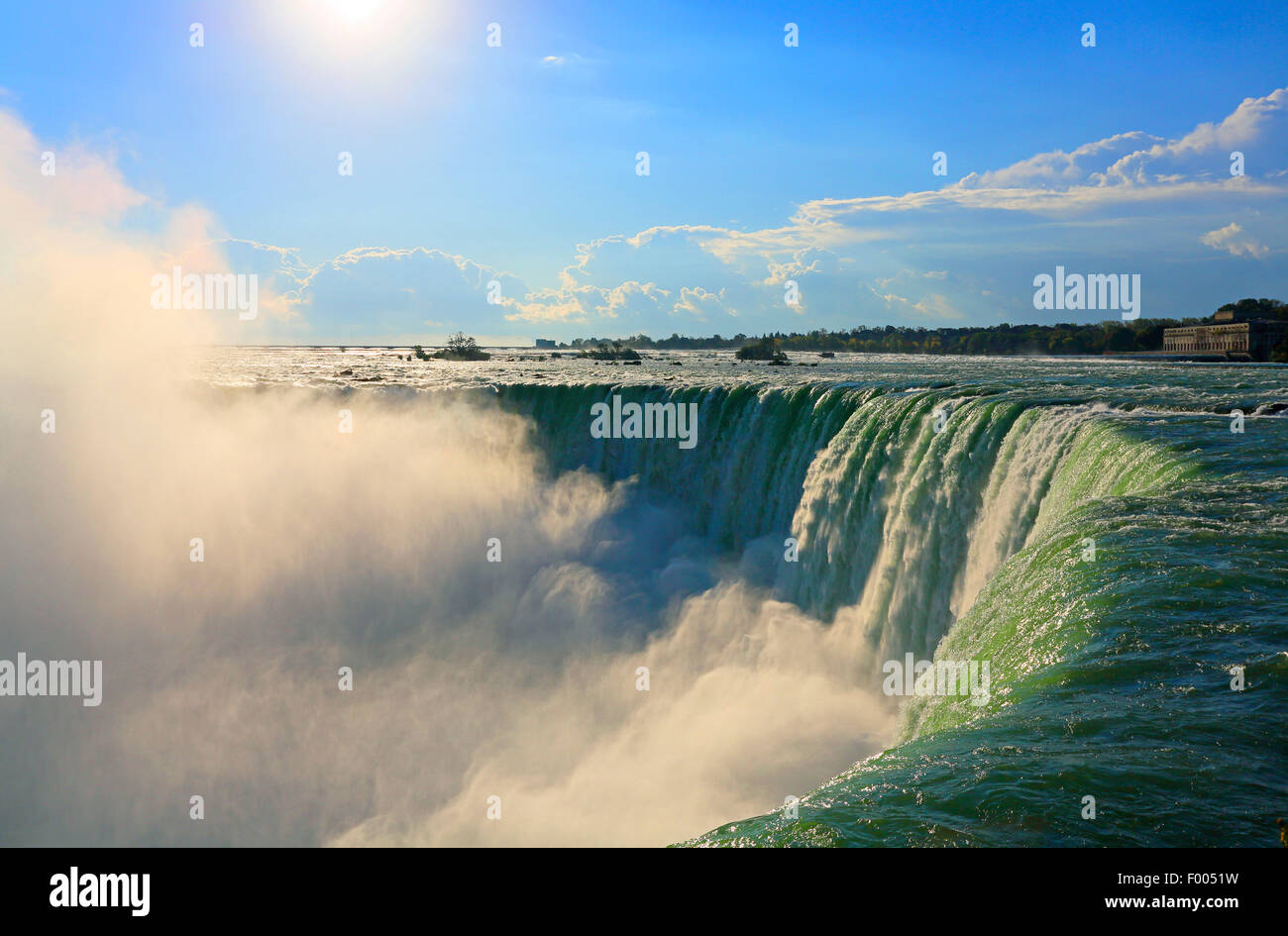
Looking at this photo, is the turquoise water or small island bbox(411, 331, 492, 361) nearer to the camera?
the turquoise water

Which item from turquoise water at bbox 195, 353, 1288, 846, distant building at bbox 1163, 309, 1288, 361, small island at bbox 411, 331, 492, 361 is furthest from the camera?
small island at bbox 411, 331, 492, 361

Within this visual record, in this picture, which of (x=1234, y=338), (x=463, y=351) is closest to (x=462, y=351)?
(x=463, y=351)

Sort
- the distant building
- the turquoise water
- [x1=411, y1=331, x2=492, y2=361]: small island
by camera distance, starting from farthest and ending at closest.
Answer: [x1=411, y1=331, x2=492, y2=361]: small island
the distant building
the turquoise water

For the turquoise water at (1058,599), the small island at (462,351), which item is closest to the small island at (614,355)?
the small island at (462,351)

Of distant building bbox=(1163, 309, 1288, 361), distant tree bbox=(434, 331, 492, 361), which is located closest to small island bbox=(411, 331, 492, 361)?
distant tree bbox=(434, 331, 492, 361)

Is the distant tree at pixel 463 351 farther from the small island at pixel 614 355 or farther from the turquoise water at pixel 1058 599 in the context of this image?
the turquoise water at pixel 1058 599

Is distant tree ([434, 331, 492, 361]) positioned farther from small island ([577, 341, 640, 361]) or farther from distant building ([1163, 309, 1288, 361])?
distant building ([1163, 309, 1288, 361])

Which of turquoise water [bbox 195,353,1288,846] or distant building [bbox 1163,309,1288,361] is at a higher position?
distant building [bbox 1163,309,1288,361]
